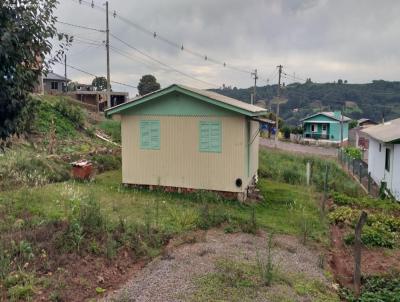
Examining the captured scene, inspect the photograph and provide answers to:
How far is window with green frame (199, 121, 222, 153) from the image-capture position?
11562mm

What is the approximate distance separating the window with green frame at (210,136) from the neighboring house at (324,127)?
4461 cm

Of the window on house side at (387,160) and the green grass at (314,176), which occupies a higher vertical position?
the window on house side at (387,160)

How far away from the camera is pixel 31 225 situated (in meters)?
7.06

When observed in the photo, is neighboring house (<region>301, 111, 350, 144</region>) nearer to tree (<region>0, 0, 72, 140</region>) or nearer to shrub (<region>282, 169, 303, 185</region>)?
shrub (<region>282, 169, 303, 185</region>)

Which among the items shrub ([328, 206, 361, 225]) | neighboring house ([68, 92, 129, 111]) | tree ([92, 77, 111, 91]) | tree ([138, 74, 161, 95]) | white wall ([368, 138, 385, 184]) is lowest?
shrub ([328, 206, 361, 225])

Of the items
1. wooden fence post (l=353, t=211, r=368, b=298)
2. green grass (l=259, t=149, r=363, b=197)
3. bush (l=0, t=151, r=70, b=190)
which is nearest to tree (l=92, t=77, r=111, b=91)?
green grass (l=259, t=149, r=363, b=197)

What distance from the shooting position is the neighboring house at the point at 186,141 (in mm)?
11445

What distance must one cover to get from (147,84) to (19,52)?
171ft

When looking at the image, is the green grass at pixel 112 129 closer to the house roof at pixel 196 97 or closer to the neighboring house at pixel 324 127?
the house roof at pixel 196 97

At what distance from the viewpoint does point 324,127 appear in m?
54.5

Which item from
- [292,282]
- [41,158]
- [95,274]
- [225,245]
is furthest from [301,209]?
[41,158]

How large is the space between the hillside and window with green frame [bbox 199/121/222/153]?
6143 centimetres

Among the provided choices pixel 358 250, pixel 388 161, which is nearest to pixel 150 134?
pixel 358 250

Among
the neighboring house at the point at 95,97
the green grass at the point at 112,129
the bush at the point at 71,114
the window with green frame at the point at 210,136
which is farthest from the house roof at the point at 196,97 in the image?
the neighboring house at the point at 95,97
